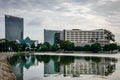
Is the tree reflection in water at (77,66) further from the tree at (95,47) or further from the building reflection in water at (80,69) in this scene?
the tree at (95,47)

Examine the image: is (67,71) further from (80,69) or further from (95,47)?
(95,47)

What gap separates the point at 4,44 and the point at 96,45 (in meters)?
66.3

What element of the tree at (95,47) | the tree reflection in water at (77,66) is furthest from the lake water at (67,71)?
the tree at (95,47)

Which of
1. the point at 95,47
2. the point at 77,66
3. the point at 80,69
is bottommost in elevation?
the point at 77,66

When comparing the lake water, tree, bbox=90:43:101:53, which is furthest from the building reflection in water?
tree, bbox=90:43:101:53

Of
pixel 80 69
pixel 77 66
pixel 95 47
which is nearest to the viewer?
pixel 80 69

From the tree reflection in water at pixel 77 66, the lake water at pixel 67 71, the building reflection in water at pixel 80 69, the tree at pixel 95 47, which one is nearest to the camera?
the lake water at pixel 67 71

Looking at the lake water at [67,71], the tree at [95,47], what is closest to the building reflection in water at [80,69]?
the lake water at [67,71]

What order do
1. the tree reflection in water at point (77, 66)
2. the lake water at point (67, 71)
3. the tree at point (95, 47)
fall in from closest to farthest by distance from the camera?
the lake water at point (67, 71) < the tree reflection in water at point (77, 66) < the tree at point (95, 47)

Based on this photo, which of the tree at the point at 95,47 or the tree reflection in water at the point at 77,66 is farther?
the tree at the point at 95,47

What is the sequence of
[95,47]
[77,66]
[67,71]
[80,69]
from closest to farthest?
[67,71]
[80,69]
[77,66]
[95,47]

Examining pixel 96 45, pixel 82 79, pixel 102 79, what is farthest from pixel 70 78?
pixel 96 45

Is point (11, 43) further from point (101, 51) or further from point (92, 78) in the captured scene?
point (92, 78)

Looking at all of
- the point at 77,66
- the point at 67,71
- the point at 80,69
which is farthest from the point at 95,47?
the point at 67,71
